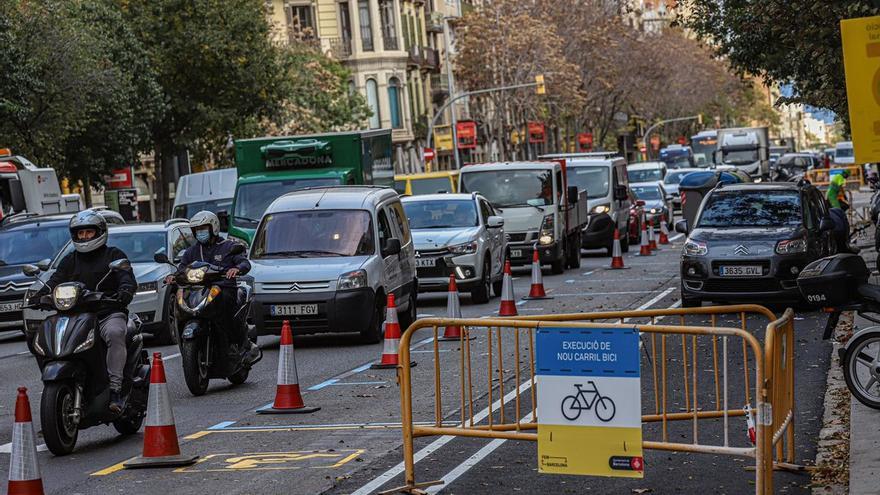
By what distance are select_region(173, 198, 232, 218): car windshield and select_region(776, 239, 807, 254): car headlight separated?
15.5m

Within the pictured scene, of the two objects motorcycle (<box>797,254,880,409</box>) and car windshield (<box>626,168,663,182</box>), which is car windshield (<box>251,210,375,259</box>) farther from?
car windshield (<box>626,168,663,182</box>)

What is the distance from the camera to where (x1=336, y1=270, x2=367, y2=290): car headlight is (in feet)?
60.6

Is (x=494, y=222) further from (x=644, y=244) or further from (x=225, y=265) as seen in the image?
(x=644, y=244)

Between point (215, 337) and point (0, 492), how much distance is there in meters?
4.89

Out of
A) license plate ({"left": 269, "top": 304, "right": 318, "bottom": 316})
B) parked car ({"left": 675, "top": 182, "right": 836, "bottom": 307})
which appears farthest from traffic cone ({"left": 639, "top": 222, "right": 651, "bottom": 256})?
license plate ({"left": 269, "top": 304, "right": 318, "bottom": 316})

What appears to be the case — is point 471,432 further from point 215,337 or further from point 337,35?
point 337,35

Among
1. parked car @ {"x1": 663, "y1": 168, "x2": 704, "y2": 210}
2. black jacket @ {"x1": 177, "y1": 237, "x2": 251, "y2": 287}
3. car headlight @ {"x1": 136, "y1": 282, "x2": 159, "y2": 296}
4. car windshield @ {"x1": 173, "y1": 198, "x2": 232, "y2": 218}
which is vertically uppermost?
black jacket @ {"x1": 177, "y1": 237, "x2": 251, "y2": 287}

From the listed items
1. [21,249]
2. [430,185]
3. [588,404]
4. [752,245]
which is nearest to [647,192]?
[430,185]

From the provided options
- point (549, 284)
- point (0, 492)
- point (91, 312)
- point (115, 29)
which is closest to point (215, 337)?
point (91, 312)

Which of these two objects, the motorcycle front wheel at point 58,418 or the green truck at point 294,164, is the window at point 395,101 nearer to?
the green truck at point 294,164

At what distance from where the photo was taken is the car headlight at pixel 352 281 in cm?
1848

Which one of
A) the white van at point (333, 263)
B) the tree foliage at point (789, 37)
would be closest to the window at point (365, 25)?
the tree foliage at point (789, 37)

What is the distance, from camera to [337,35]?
7844cm

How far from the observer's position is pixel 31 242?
25.1 meters
